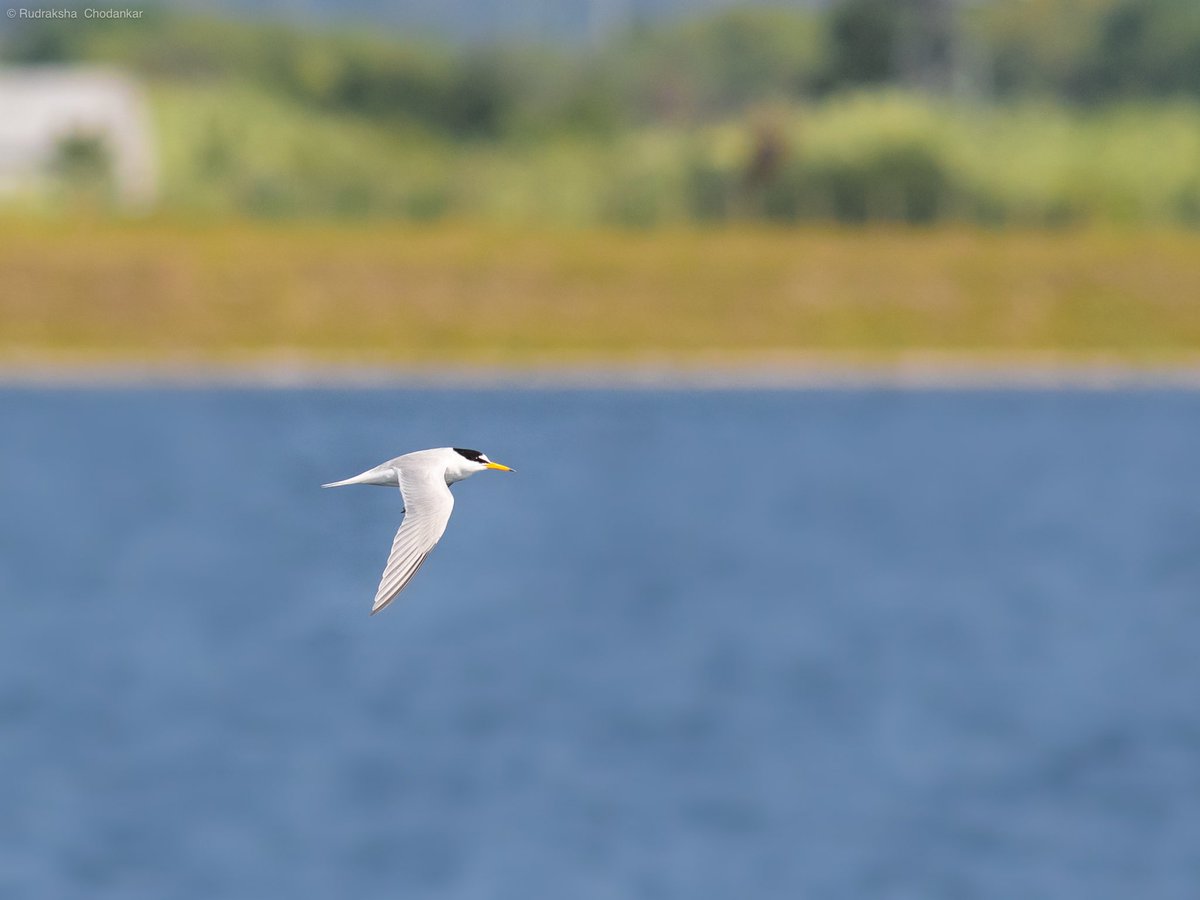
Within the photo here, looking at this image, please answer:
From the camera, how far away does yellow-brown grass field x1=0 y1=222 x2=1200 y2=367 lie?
2518 inches

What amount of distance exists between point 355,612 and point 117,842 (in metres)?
20.3

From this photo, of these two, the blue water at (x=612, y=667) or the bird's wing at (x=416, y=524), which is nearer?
the bird's wing at (x=416, y=524)

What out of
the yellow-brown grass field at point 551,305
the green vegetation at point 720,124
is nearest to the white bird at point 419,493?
the yellow-brown grass field at point 551,305

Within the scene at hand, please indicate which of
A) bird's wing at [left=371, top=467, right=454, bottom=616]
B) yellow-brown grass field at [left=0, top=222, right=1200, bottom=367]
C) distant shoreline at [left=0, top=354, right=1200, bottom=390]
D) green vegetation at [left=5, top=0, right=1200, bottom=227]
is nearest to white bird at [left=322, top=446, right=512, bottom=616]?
bird's wing at [left=371, top=467, right=454, bottom=616]

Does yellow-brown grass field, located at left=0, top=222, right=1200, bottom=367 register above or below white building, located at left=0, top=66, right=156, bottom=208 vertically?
below

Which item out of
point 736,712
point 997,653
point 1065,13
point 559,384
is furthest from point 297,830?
point 1065,13

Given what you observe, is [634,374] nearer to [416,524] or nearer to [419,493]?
[419,493]

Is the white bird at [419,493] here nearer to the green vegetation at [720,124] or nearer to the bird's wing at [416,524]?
the bird's wing at [416,524]

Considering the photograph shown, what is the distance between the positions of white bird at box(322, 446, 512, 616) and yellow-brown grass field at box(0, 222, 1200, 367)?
176ft

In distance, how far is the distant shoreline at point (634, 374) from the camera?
61844 millimetres

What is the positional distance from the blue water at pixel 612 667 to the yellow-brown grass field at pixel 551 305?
2.68 meters

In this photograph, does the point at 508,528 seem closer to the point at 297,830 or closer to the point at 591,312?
the point at 591,312

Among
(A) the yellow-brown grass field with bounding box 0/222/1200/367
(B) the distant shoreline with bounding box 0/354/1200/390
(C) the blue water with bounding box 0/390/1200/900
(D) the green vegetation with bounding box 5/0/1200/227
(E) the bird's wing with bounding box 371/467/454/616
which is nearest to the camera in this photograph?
(E) the bird's wing with bounding box 371/467/454/616

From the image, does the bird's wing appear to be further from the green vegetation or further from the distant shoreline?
the green vegetation
